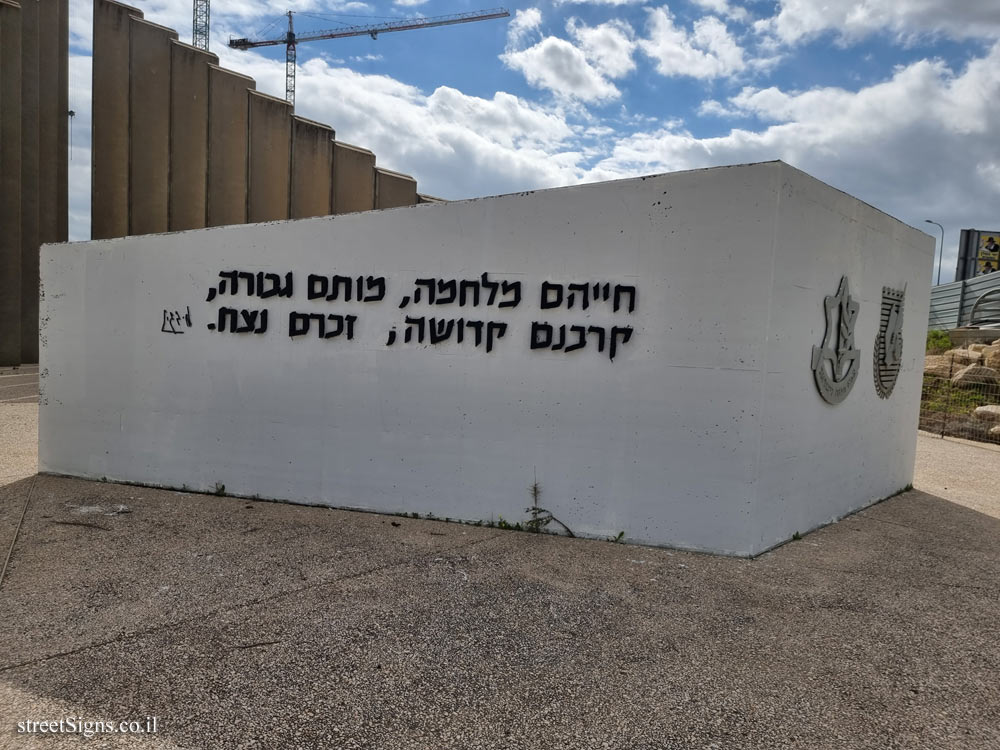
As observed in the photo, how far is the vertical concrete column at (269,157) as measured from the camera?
20828 millimetres

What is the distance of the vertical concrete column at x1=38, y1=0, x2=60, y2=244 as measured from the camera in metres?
21.5

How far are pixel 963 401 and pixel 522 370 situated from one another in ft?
49.1

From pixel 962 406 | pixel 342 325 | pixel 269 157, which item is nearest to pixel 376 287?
pixel 342 325

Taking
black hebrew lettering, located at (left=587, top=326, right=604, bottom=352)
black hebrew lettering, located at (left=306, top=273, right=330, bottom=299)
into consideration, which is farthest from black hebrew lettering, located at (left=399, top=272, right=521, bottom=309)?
black hebrew lettering, located at (left=306, top=273, right=330, bottom=299)

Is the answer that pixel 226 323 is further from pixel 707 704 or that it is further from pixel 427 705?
pixel 707 704

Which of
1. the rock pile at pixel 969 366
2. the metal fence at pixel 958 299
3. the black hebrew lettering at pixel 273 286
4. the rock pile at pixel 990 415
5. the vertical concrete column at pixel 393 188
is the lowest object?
the rock pile at pixel 990 415

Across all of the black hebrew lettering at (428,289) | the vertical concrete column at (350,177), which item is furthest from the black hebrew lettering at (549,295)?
the vertical concrete column at (350,177)

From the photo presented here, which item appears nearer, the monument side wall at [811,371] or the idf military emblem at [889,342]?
the monument side wall at [811,371]

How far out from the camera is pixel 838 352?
20.2 feet

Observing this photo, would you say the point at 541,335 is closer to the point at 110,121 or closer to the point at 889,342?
the point at 889,342

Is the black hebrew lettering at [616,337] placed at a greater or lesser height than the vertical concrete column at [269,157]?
lesser

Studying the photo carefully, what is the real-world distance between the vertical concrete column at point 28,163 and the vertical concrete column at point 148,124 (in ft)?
11.9

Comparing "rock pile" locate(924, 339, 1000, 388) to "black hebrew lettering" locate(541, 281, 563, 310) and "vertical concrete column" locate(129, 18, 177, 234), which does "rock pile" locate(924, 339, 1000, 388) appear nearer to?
"black hebrew lettering" locate(541, 281, 563, 310)

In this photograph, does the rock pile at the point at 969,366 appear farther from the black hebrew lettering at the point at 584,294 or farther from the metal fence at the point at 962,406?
the black hebrew lettering at the point at 584,294
